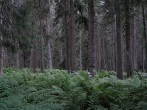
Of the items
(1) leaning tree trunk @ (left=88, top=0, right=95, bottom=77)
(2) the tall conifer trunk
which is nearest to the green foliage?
(1) leaning tree trunk @ (left=88, top=0, right=95, bottom=77)

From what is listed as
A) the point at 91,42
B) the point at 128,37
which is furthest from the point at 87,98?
the point at 128,37

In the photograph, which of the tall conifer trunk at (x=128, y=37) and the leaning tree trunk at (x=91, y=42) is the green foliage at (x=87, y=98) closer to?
the leaning tree trunk at (x=91, y=42)

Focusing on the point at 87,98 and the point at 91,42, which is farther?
the point at 91,42

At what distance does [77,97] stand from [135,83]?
7.93 feet

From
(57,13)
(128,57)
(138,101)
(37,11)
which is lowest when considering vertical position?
(138,101)

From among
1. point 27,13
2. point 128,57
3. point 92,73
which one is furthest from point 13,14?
point 128,57

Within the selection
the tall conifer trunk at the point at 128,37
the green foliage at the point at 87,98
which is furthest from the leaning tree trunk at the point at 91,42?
the green foliage at the point at 87,98

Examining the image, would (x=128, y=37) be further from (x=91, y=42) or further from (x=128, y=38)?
(x=91, y=42)

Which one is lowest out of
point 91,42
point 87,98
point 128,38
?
point 87,98

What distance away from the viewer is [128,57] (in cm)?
1789

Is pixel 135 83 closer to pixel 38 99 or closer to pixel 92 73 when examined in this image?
pixel 38 99

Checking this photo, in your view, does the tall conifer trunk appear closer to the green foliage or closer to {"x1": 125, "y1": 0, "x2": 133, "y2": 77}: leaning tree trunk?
{"x1": 125, "y1": 0, "x2": 133, "y2": 77}: leaning tree trunk

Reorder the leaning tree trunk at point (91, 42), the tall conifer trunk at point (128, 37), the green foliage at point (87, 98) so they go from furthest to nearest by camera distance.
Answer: the tall conifer trunk at point (128, 37) < the leaning tree trunk at point (91, 42) < the green foliage at point (87, 98)

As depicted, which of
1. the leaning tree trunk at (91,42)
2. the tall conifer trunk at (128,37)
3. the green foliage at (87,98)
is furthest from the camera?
the tall conifer trunk at (128,37)
